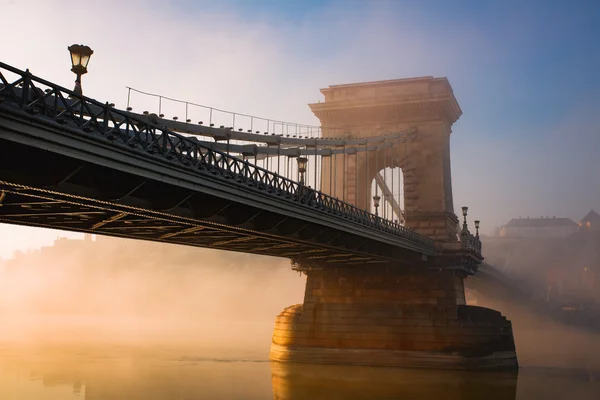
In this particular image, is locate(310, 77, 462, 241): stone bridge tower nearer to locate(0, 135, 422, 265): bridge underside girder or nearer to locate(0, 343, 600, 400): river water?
locate(0, 343, 600, 400): river water

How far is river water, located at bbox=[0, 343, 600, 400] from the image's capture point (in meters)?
35.0

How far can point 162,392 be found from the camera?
3481 cm

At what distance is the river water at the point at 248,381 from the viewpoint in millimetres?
34975

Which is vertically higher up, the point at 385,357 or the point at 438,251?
the point at 438,251

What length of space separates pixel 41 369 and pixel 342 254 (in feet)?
68.9

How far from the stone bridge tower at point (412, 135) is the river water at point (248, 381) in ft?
49.7

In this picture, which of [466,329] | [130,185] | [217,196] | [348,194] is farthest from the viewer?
[348,194]

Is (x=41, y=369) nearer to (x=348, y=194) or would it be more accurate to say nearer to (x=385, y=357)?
(x=385, y=357)

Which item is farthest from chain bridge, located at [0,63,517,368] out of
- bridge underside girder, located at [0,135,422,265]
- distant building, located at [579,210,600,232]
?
distant building, located at [579,210,600,232]

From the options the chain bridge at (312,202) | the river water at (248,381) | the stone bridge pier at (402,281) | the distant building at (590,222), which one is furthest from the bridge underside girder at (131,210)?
the distant building at (590,222)

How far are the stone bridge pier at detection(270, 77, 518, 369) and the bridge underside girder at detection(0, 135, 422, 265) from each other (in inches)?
439

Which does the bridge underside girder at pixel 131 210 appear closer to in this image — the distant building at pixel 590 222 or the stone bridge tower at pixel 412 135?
the stone bridge tower at pixel 412 135

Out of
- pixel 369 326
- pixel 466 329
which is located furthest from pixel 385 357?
pixel 466 329

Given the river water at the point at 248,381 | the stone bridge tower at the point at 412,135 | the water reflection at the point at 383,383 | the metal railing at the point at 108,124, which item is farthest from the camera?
the stone bridge tower at the point at 412,135
